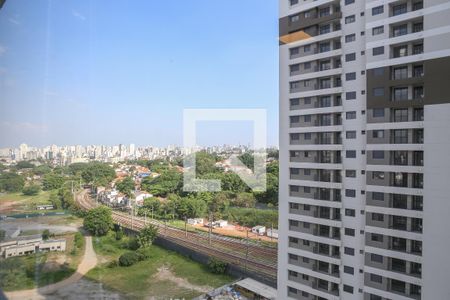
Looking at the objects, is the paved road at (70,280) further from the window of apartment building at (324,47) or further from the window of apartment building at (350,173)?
the window of apartment building at (324,47)

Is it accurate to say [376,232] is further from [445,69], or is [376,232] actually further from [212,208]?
[212,208]

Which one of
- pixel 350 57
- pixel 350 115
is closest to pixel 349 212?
pixel 350 115

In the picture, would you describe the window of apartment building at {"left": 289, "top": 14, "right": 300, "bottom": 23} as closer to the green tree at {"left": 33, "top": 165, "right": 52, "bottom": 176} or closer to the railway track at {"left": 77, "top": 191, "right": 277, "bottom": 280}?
the green tree at {"left": 33, "top": 165, "right": 52, "bottom": 176}

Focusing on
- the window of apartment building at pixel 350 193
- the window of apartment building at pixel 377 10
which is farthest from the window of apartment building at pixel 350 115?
the window of apartment building at pixel 377 10

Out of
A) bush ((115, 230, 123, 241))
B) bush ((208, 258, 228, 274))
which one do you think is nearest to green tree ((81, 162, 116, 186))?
bush ((115, 230, 123, 241))

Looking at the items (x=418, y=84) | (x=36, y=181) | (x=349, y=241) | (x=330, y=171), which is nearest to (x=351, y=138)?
(x=330, y=171)

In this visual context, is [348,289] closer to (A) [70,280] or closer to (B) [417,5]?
(B) [417,5]
